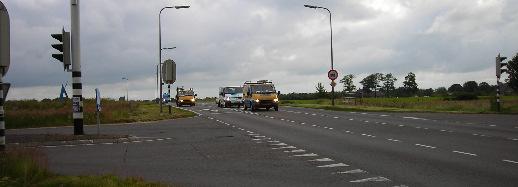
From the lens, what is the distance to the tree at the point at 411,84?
17612 cm

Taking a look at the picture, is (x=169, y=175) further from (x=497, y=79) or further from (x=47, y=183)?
(x=497, y=79)

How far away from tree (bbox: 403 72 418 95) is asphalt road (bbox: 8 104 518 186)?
160391mm

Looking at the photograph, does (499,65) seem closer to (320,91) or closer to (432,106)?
(432,106)

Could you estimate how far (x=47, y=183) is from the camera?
8578 millimetres

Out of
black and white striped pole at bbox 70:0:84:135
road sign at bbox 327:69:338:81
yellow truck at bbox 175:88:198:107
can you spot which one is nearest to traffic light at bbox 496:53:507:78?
road sign at bbox 327:69:338:81

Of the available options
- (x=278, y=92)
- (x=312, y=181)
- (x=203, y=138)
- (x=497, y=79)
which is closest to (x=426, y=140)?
(x=203, y=138)

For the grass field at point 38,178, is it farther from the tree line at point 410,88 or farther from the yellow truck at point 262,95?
the tree line at point 410,88

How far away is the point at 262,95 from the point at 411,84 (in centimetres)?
13949

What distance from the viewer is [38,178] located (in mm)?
9055

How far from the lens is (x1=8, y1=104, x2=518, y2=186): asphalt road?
9831 millimetres

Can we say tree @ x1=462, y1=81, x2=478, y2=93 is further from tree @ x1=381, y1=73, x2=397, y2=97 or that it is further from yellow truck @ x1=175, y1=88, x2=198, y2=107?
yellow truck @ x1=175, y1=88, x2=198, y2=107

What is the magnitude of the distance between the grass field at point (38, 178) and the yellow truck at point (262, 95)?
33.9 meters

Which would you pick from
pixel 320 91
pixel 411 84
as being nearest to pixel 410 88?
pixel 411 84

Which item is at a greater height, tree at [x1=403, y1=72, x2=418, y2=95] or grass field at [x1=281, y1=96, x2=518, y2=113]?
tree at [x1=403, y1=72, x2=418, y2=95]
